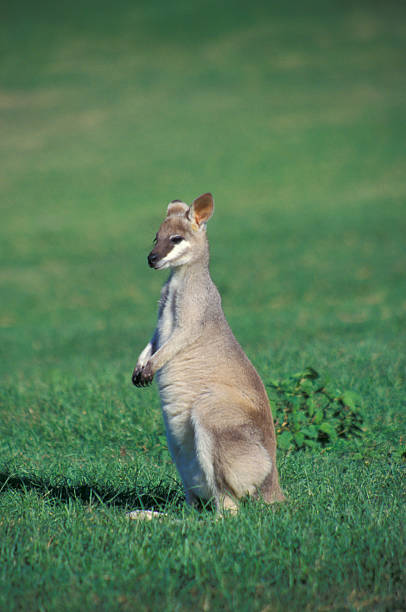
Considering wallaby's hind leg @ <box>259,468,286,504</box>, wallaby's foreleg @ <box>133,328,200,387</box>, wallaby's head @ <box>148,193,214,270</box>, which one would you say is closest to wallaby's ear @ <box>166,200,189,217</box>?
wallaby's head @ <box>148,193,214,270</box>

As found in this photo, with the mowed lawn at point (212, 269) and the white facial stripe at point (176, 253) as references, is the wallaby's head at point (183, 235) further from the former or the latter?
the mowed lawn at point (212, 269)

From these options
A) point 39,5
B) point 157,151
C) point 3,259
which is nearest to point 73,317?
point 3,259

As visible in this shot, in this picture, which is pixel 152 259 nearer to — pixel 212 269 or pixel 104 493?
pixel 104 493

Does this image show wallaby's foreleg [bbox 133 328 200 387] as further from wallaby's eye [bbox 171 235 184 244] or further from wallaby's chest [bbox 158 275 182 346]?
wallaby's eye [bbox 171 235 184 244]

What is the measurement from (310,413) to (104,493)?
2019mm

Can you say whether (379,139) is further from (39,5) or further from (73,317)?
(39,5)

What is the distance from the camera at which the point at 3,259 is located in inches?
820

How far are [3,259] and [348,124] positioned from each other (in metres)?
15.7

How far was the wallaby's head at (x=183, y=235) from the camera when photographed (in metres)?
4.73

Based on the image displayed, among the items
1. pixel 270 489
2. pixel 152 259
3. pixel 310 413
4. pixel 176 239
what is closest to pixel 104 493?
pixel 270 489

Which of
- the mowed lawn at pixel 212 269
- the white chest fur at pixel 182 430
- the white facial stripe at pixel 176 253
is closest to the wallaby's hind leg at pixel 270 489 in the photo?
the mowed lawn at pixel 212 269

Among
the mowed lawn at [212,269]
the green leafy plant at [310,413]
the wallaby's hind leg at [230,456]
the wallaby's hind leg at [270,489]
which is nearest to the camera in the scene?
the mowed lawn at [212,269]

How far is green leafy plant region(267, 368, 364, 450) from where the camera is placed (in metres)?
6.28

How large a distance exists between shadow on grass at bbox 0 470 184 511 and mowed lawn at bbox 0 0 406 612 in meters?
0.03
